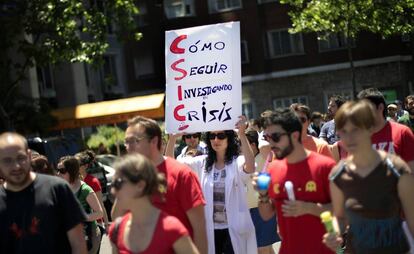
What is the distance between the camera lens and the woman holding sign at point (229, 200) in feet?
24.1

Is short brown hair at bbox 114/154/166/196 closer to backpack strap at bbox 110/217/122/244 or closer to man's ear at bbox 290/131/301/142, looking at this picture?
backpack strap at bbox 110/217/122/244

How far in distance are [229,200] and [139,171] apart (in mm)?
3066

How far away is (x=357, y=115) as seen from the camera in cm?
472

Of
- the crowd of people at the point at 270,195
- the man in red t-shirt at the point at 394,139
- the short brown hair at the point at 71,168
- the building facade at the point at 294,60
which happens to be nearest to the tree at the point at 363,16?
the building facade at the point at 294,60

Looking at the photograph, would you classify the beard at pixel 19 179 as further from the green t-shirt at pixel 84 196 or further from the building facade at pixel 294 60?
the building facade at pixel 294 60

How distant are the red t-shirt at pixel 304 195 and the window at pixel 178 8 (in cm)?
3914

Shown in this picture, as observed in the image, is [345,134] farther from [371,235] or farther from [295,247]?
[295,247]

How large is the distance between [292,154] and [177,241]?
1258 mm

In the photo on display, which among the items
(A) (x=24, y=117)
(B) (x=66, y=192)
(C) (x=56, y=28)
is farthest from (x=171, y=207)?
(A) (x=24, y=117)

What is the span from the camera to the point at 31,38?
33.6 meters

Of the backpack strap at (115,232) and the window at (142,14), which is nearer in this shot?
the backpack strap at (115,232)

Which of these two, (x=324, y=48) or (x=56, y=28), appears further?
(x=324, y=48)

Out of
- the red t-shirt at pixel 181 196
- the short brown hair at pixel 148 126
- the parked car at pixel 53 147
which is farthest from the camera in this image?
the parked car at pixel 53 147

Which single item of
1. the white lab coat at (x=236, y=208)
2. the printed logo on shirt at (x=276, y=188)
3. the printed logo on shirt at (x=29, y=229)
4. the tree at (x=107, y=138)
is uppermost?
the printed logo on shirt at (x=276, y=188)
